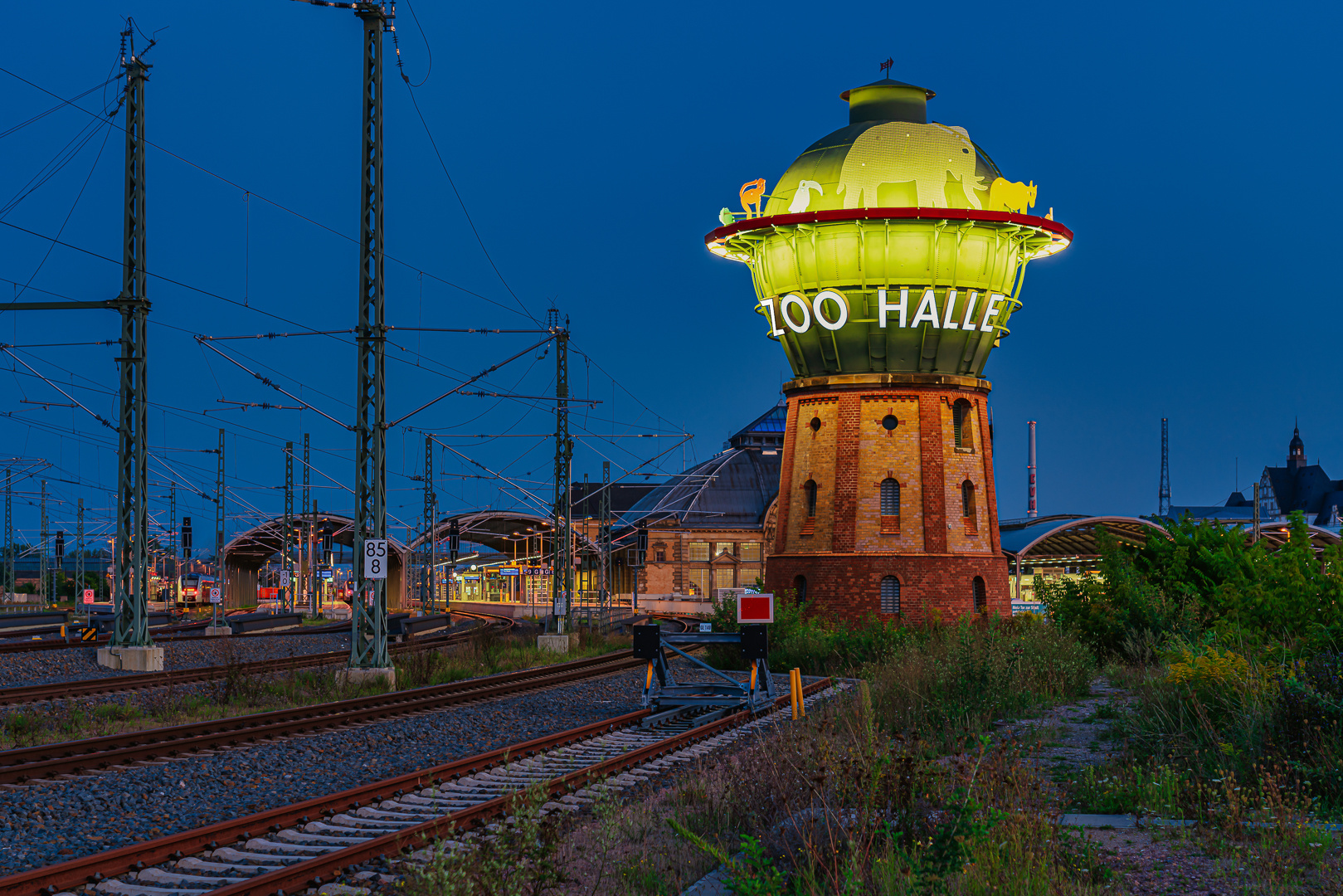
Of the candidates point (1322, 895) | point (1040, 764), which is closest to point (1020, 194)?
point (1040, 764)

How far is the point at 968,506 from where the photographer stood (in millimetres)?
39344

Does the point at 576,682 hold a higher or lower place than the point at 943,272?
lower

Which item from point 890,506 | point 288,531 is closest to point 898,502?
point 890,506

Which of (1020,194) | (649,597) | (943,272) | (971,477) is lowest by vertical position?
(649,597)

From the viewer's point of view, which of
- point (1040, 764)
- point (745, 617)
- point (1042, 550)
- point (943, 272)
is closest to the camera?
point (1040, 764)

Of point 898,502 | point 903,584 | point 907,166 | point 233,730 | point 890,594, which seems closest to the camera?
point 233,730

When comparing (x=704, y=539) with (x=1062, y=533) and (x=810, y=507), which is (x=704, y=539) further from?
(x=810, y=507)

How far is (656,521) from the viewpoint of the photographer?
321ft

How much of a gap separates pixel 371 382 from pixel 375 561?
375cm

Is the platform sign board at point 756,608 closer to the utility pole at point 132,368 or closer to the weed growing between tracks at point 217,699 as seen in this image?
the weed growing between tracks at point 217,699

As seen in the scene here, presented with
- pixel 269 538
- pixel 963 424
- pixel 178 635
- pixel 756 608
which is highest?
pixel 963 424

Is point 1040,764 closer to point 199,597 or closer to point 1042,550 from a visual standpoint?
point 1042,550

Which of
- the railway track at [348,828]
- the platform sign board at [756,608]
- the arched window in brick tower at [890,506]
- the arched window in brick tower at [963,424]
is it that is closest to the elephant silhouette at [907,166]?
the arched window in brick tower at [963,424]

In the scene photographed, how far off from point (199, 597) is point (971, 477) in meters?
72.5
